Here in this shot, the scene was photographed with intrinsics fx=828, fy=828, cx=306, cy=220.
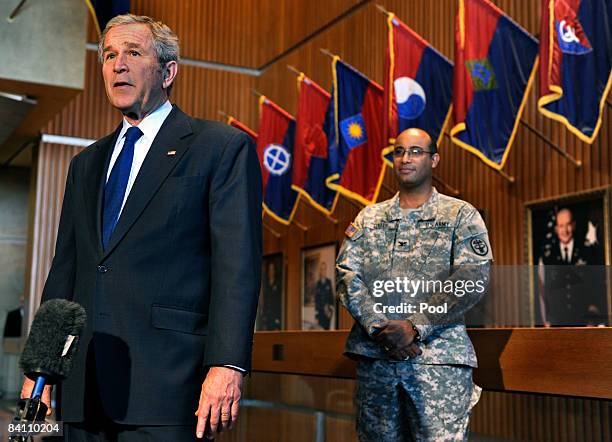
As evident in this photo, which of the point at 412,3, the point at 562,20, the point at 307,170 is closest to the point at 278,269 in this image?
the point at 307,170

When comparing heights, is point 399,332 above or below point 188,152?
below

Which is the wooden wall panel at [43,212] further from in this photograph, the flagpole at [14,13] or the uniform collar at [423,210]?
the uniform collar at [423,210]

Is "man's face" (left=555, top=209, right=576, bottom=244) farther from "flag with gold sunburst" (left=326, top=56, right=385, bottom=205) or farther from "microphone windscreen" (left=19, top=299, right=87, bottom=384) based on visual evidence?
"microphone windscreen" (left=19, top=299, right=87, bottom=384)

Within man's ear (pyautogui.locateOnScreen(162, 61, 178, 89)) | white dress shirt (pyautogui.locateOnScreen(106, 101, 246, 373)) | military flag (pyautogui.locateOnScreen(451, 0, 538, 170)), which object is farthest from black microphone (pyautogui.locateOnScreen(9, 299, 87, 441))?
military flag (pyautogui.locateOnScreen(451, 0, 538, 170))

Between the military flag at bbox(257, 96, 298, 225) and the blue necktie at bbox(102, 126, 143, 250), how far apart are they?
904cm

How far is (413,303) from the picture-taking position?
3.27 m

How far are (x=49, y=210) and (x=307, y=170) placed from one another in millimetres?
4660

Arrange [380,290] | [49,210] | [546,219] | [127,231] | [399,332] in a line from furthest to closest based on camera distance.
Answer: [49,210]
[546,219]
[380,290]
[399,332]
[127,231]

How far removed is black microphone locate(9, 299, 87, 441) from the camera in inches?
64.2

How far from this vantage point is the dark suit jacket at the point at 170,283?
6.33 feet

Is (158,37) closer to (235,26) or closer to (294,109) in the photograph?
(294,109)

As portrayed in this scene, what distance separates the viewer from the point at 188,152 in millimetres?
2111

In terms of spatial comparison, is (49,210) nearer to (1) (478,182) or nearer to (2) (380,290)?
(1) (478,182)

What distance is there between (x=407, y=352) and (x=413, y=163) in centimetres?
82
